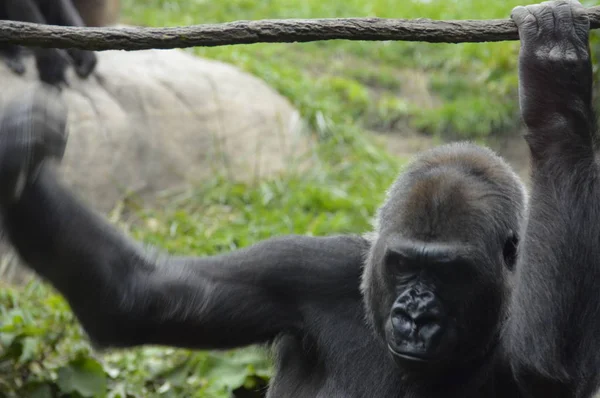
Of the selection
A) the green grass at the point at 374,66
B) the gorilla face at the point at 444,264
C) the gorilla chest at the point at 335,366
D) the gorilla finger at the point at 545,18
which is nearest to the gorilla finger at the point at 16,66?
the green grass at the point at 374,66

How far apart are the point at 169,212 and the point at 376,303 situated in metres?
4.67

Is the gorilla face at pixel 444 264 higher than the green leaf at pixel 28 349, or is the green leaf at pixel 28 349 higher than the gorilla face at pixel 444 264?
the gorilla face at pixel 444 264

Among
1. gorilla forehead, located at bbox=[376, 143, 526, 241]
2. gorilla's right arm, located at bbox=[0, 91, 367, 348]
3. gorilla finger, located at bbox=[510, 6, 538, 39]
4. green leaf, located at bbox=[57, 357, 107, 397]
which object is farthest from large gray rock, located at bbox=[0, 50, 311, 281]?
gorilla finger, located at bbox=[510, 6, 538, 39]

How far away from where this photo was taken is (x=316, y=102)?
9570 millimetres

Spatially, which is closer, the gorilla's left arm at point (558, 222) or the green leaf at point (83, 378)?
the gorilla's left arm at point (558, 222)

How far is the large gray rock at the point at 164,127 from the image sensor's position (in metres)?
8.12

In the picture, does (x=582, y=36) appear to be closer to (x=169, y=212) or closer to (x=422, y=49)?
(x=169, y=212)

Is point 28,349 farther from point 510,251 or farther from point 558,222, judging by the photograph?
point 558,222

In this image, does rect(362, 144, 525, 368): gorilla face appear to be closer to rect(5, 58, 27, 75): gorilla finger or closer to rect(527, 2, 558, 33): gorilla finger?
rect(527, 2, 558, 33): gorilla finger

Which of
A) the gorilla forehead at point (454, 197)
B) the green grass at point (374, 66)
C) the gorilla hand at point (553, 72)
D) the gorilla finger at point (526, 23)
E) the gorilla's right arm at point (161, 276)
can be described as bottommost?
the green grass at point (374, 66)

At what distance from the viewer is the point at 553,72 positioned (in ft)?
10.7

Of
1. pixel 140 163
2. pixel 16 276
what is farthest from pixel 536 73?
pixel 140 163

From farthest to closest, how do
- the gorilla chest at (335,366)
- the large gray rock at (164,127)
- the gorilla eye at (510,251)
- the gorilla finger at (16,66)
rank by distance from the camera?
the gorilla finger at (16,66) → the large gray rock at (164,127) → the gorilla chest at (335,366) → the gorilla eye at (510,251)

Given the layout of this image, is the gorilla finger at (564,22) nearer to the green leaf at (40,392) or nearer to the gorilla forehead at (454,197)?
the gorilla forehead at (454,197)
